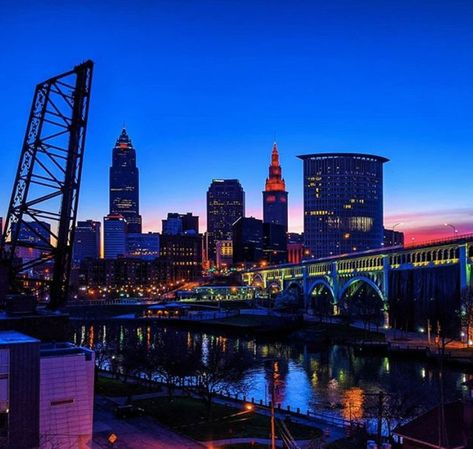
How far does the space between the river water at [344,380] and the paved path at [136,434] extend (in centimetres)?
665

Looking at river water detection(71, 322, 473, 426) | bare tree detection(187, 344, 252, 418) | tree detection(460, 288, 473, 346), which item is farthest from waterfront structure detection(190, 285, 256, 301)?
bare tree detection(187, 344, 252, 418)

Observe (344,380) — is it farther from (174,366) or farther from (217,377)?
(174,366)

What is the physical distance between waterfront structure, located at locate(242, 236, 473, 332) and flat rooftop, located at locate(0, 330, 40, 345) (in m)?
59.7

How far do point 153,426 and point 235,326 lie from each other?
280ft

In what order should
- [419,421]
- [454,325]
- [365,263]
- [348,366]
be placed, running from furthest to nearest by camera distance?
[365,263]
[454,325]
[348,366]
[419,421]

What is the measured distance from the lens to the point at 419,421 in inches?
1043

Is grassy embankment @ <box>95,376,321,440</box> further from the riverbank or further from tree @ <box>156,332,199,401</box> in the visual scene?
tree @ <box>156,332,199,401</box>

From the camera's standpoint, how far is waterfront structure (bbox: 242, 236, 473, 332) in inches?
3177

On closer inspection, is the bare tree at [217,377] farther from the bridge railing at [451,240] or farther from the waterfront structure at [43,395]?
the bridge railing at [451,240]

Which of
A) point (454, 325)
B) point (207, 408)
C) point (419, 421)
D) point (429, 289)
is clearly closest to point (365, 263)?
point (429, 289)

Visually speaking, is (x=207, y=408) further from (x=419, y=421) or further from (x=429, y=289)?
(x=429, y=289)

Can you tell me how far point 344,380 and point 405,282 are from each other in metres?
40.3

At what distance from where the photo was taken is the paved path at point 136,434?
30500mm

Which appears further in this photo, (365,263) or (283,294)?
(283,294)
